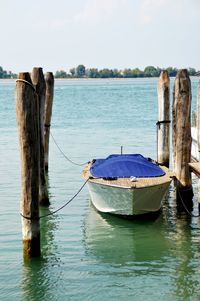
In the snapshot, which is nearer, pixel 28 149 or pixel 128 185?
pixel 28 149

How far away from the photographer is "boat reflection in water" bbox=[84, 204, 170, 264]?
13086 millimetres

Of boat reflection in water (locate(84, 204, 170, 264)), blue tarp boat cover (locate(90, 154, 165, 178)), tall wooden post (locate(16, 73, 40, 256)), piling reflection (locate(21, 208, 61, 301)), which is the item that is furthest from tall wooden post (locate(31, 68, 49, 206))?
tall wooden post (locate(16, 73, 40, 256))

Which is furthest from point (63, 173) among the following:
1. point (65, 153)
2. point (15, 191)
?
point (65, 153)

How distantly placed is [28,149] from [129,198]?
383cm

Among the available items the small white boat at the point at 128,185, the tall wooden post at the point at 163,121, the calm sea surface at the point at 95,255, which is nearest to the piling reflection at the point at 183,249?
the calm sea surface at the point at 95,255

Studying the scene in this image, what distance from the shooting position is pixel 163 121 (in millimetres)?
18906

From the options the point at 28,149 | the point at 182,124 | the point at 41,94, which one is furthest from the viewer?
the point at 41,94

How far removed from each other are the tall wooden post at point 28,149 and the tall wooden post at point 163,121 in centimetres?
763

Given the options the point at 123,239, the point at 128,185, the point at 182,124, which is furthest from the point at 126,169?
the point at 123,239

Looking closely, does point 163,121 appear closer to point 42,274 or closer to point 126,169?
point 126,169

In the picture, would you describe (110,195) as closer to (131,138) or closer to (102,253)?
(102,253)

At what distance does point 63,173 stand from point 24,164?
10818 mm

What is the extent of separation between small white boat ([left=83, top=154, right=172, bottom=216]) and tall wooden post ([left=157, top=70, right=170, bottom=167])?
7.85 ft

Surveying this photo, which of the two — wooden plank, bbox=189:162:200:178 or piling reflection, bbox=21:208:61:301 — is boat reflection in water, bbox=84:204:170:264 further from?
wooden plank, bbox=189:162:200:178
